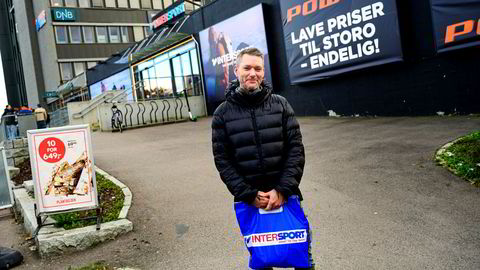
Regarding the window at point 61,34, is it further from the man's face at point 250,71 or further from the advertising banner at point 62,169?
the man's face at point 250,71

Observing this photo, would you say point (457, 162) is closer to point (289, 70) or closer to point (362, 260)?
point (362, 260)

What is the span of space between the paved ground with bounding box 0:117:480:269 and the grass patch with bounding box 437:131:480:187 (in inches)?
7.0

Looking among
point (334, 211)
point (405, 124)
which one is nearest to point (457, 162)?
point (334, 211)

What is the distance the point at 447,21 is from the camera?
1085 centimetres

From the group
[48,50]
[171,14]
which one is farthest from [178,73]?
[48,50]

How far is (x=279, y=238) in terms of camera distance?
2695 millimetres

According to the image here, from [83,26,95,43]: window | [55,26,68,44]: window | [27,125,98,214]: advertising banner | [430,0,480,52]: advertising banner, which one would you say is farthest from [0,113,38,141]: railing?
[83,26,95,43]: window

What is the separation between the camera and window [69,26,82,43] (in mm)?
44000

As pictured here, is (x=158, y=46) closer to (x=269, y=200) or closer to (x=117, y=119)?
(x=117, y=119)

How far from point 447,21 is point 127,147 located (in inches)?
378

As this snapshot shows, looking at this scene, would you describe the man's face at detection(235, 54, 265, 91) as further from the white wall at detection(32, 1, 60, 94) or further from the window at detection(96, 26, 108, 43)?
the window at detection(96, 26, 108, 43)

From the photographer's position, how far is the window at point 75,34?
4400 cm

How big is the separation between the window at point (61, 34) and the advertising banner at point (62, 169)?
138ft

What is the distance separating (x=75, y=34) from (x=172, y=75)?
82.5 ft
